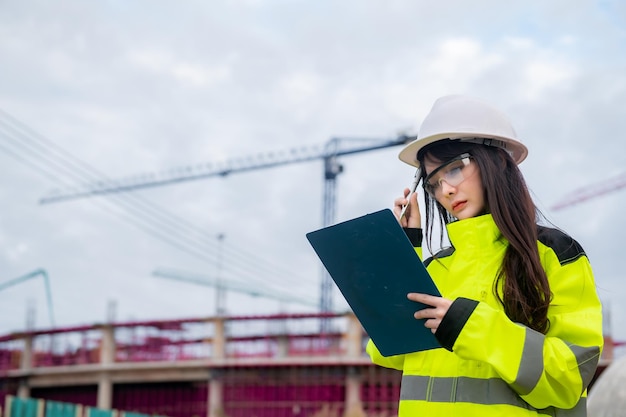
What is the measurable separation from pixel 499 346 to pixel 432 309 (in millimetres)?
182

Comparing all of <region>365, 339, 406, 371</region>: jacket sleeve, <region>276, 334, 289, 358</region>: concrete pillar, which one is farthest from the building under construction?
<region>365, 339, 406, 371</region>: jacket sleeve

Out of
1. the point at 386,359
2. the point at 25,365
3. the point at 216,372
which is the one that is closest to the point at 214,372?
the point at 216,372

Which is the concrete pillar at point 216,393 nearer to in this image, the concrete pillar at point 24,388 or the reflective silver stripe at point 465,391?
the concrete pillar at point 24,388

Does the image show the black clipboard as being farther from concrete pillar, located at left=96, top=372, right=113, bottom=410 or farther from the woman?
concrete pillar, located at left=96, top=372, right=113, bottom=410

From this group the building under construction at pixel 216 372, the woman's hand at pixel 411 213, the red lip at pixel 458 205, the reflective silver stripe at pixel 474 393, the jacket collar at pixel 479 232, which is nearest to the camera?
the reflective silver stripe at pixel 474 393

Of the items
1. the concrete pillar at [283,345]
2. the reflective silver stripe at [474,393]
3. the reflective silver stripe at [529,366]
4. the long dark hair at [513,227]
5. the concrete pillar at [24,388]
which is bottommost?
the concrete pillar at [24,388]

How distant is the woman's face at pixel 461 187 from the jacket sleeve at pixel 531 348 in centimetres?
40

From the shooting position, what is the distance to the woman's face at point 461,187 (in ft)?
7.52

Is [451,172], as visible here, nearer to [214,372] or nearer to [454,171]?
[454,171]

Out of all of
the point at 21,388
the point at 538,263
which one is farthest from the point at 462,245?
the point at 21,388

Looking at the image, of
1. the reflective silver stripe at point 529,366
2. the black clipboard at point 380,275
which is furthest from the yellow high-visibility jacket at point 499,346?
the black clipboard at point 380,275

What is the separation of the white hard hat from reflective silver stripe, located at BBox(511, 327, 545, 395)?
62cm

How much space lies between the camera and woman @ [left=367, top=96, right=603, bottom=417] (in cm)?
194

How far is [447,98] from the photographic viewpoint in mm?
2373
